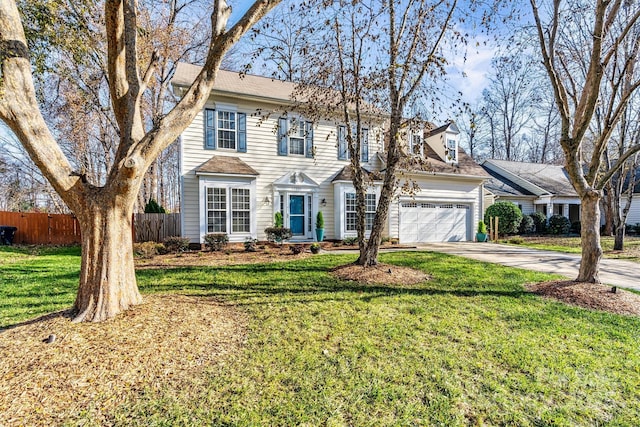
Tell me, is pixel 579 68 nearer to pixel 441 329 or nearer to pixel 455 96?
pixel 455 96

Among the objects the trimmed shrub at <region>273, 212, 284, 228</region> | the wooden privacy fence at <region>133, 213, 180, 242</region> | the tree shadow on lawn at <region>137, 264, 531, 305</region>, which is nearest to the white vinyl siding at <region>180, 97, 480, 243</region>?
the trimmed shrub at <region>273, 212, 284, 228</region>

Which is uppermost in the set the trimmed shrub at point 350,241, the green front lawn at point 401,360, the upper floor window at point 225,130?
the upper floor window at point 225,130

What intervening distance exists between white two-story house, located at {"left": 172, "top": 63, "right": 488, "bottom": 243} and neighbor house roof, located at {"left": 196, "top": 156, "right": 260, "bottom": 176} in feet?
0.12

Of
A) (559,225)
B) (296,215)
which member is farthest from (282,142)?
(559,225)

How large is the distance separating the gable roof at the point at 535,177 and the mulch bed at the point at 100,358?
2378 cm

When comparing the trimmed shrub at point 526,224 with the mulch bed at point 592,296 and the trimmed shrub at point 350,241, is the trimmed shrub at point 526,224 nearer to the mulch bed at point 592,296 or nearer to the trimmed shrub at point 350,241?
the trimmed shrub at point 350,241

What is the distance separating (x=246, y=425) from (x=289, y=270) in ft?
17.6

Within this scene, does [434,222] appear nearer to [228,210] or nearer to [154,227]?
[228,210]

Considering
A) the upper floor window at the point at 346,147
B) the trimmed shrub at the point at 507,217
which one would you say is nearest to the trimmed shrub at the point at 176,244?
the upper floor window at the point at 346,147

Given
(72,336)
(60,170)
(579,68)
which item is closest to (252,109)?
(60,170)

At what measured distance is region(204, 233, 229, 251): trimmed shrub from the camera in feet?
35.2

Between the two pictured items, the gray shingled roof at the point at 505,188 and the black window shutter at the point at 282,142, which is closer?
the black window shutter at the point at 282,142

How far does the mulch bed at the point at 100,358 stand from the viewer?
2533mm

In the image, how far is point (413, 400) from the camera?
8.90ft
